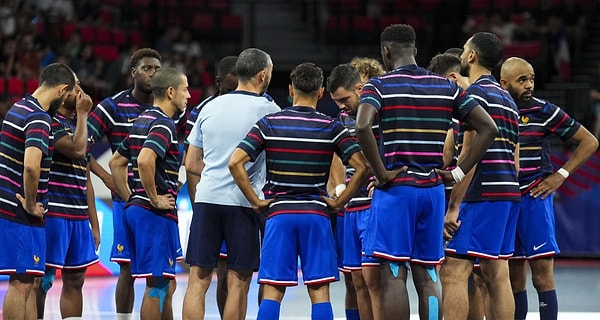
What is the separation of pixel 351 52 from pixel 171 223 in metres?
13.5

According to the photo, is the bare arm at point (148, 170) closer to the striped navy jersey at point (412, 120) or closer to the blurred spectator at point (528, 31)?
the striped navy jersey at point (412, 120)

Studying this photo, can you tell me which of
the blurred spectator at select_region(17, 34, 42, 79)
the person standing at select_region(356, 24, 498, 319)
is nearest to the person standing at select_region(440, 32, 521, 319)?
the person standing at select_region(356, 24, 498, 319)

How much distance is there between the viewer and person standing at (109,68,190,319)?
754 centimetres

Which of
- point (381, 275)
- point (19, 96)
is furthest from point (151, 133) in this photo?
point (19, 96)

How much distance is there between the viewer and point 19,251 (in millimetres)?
7387

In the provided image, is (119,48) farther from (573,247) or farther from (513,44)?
(573,247)

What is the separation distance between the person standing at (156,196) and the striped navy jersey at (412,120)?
167 cm

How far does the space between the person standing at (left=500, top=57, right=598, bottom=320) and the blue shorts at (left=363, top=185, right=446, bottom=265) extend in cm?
141

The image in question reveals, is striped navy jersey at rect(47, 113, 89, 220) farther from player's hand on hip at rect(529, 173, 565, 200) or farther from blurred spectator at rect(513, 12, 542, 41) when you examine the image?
blurred spectator at rect(513, 12, 542, 41)

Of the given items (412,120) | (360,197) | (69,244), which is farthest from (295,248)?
(69,244)

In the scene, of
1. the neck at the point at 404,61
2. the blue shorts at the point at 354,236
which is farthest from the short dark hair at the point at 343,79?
the blue shorts at the point at 354,236

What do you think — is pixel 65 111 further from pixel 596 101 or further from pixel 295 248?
pixel 596 101

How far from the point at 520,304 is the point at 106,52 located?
12258 mm

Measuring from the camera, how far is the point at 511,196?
24.1 feet
